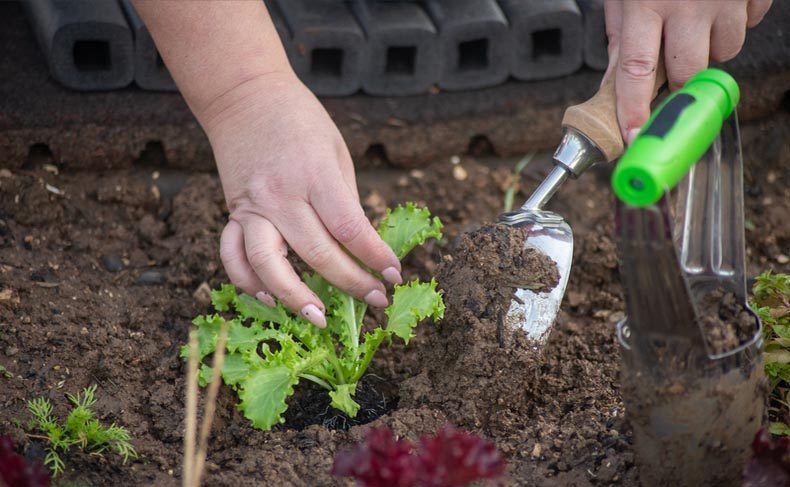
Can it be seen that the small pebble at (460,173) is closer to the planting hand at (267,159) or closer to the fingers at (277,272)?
the planting hand at (267,159)

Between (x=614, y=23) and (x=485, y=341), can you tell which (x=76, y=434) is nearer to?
(x=485, y=341)

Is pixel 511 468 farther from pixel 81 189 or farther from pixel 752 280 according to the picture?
pixel 81 189

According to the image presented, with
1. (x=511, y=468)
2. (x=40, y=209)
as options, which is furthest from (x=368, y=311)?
(x=40, y=209)

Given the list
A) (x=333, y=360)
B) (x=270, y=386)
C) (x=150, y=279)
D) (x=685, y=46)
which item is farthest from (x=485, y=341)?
(x=150, y=279)

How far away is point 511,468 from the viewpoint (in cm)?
211

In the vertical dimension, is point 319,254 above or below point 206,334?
above

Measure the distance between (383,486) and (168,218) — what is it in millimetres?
1807

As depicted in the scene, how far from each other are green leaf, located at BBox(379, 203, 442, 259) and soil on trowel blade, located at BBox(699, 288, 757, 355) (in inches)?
32.6

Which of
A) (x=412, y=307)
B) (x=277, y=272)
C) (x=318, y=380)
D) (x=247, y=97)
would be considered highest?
(x=247, y=97)

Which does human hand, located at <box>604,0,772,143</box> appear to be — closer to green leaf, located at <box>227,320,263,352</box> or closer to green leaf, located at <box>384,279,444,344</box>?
green leaf, located at <box>384,279,444,344</box>

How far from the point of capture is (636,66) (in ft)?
7.10

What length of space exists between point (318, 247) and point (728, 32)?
115 centimetres

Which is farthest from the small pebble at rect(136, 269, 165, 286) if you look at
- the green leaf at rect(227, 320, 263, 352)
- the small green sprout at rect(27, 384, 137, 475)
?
the small green sprout at rect(27, 384, 137, 475)

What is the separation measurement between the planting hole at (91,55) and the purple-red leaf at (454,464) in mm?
2252
